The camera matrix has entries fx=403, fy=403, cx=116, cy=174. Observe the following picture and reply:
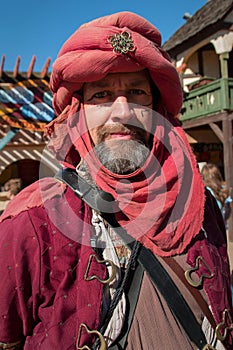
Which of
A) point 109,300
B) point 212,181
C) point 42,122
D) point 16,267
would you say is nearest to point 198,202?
point 109,300

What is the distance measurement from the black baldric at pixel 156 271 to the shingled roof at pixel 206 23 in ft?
32.3

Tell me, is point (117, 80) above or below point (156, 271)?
above

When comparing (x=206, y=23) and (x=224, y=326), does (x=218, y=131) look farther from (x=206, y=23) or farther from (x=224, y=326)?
(x=224, y=326)

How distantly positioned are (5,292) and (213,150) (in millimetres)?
12809

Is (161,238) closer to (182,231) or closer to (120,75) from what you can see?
(182,231)

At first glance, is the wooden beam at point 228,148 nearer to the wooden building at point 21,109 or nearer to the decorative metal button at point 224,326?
the wooden building at point 21,109

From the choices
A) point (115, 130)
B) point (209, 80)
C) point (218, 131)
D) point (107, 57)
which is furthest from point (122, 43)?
point (209, 80)

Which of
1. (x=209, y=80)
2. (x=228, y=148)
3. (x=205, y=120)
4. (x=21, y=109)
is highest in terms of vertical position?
(x=209, y=80)

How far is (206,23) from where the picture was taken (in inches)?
421

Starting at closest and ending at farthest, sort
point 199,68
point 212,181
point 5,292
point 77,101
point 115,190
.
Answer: point 5,292 < point 115,190 < point 77,101 < point 212,181 < point 199,68

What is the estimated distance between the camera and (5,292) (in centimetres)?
121

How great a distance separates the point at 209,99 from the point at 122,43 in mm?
9519

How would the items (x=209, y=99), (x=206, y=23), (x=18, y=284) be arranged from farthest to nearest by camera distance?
(x=206, y=23)
(x=209, y=99)
(x=18, y=284)

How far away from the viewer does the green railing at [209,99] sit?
984 centimetres
